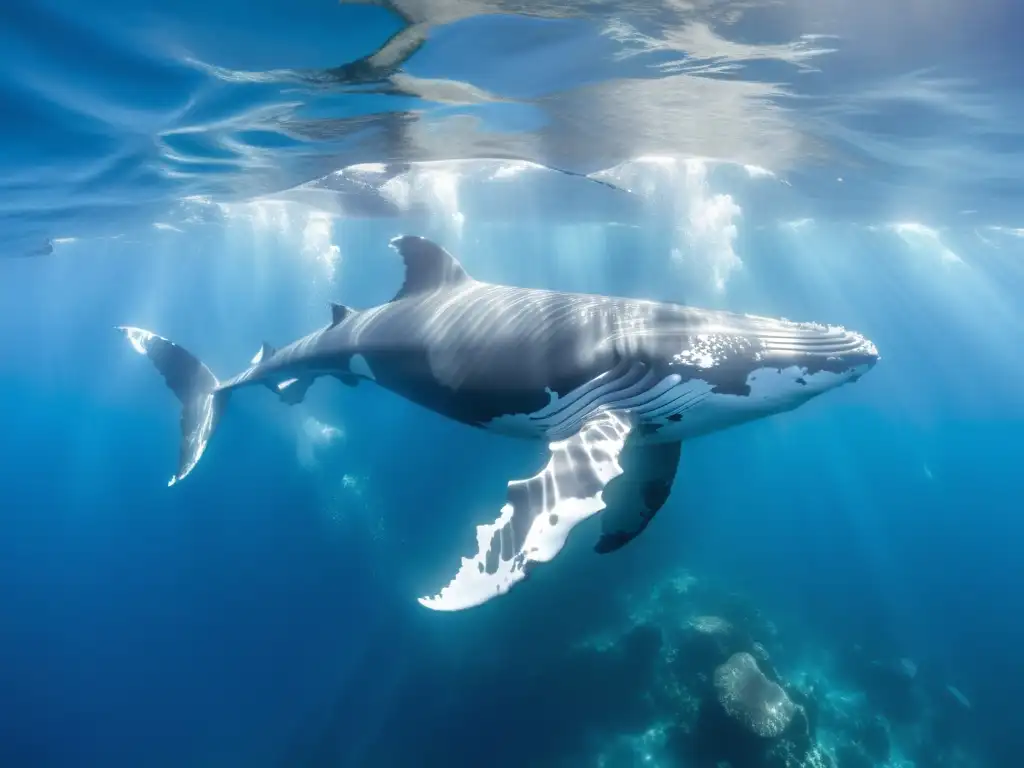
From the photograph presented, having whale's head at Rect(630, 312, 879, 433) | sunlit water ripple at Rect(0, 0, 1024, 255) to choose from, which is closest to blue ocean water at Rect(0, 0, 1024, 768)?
sunlit water ripple at Rect(0, 0, 1024, 255)

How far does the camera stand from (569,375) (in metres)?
6.98

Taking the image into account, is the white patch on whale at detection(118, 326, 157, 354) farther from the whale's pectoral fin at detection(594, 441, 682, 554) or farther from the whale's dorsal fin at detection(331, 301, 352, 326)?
the whale's pectoral fin at detection(594, 441, 682, 554)

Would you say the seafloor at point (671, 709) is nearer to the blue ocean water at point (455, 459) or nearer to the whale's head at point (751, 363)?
the blue ocean water at point (455, 459)

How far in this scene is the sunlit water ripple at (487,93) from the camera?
10.4 meters

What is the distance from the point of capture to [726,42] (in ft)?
39.0

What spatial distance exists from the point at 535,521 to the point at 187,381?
11.5 metres

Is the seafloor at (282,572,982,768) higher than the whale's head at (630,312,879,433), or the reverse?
the whale's head at (630,312,879,433)

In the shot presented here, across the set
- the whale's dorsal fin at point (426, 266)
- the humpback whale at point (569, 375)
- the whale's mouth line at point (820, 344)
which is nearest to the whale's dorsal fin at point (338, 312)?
the humpback whale at point (569, 375)

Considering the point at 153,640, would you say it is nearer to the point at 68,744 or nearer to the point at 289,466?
the point at 68,744

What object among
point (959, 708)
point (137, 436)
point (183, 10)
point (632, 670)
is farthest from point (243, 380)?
point (137, 436)

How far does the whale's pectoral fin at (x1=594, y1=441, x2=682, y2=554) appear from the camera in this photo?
27.0 feet

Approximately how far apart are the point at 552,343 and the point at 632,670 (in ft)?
44.3

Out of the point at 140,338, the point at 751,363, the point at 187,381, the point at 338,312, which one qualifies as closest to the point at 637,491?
the point at 751,363

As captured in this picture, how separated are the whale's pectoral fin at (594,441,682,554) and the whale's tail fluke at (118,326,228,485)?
9243 millimetres
